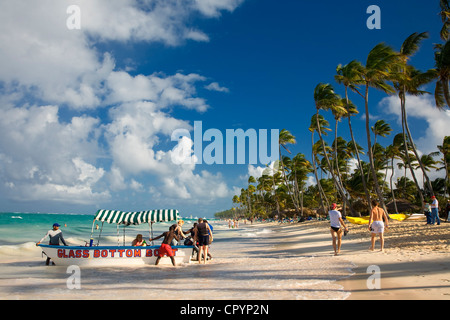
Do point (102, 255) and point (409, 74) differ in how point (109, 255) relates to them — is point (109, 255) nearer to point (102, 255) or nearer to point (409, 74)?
Result: point (102, 255)

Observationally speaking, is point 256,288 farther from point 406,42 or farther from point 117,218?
point 406,42

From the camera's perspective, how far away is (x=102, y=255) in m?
11.9

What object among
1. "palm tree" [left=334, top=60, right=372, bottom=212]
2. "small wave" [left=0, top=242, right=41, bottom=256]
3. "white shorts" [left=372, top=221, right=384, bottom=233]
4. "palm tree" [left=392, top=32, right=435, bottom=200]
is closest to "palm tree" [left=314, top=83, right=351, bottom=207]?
"palm tree" [left=334, top=60, right=372, bottom=212]

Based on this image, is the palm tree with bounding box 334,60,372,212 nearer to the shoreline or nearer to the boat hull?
the shoreline

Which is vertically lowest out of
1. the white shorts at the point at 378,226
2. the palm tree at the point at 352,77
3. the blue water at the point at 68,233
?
the blue water at the point at 68,233

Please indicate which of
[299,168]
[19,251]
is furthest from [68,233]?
[299,168]

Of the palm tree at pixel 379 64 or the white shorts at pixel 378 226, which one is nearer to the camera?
the white shorts at pixel 378 226

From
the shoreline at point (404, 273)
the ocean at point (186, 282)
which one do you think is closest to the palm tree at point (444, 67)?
the shoreline at point (404, 273)

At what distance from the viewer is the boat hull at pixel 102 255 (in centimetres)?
1187

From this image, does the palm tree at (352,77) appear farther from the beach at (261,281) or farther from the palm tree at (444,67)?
the beach at (261,281)

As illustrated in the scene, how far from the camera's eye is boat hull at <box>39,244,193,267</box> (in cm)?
1187

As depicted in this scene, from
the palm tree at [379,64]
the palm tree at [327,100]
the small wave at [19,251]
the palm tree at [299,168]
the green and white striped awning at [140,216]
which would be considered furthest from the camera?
the palm tree at [299,168]

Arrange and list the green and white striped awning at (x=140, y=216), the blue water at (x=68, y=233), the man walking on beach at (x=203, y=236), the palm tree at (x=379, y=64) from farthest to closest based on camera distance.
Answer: the blue water at (x=68, y=233)
the palm tree at (x=379, y=64)
the green and white striped awning at (x=140, y=216)
the man walking on beach at (x=203, y=236)
